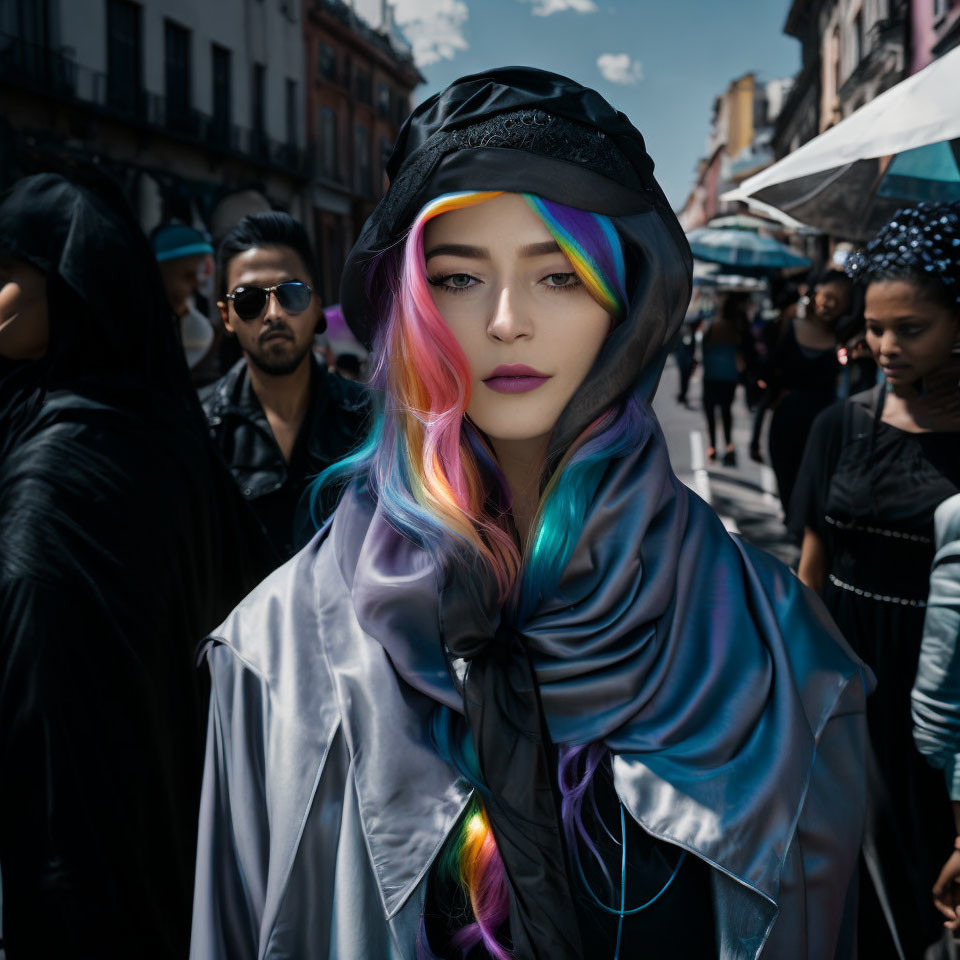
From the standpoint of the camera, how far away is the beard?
332 cm

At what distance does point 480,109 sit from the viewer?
51.1 inches

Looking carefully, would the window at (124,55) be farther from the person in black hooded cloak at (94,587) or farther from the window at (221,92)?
the person in black hooded cloak at (94,587)

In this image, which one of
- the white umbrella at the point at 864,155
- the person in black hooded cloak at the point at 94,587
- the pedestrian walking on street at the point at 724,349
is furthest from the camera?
the pedestrian walking on street at the point at 724,349

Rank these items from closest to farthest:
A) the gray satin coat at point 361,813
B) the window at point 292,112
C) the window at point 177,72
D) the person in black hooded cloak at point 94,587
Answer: the gray satin coat at point 361,813 → the person in black hooded cloak at point 94,587 → the window at point 177,72 → the window at point 292,112

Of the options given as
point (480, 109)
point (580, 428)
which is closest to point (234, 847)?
point (580, 428)

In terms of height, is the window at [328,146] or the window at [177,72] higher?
the window at [328,146]

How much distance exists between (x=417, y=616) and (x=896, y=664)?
1.80m

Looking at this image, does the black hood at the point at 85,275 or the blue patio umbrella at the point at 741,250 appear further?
the blue patio umbrella at the point at 741,250

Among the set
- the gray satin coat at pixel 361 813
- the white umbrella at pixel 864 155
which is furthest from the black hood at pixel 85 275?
the white umbrella at pixel 864 155

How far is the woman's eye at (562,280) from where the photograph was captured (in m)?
1.34

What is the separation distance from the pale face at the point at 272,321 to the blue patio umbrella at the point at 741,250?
8968mm

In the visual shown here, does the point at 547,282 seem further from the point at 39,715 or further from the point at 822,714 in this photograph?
the point at 39,715

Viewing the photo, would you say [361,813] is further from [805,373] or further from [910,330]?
[805,373]

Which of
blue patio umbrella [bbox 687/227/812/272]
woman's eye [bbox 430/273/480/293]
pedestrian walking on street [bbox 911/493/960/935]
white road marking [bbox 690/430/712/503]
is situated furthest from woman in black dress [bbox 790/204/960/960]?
blue patio umbrella [bbox 687/227/812/272]
